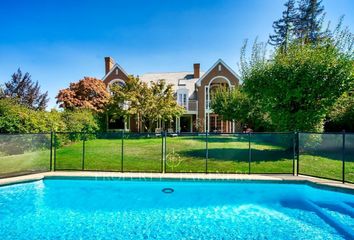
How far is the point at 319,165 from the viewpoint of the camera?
10.4 m

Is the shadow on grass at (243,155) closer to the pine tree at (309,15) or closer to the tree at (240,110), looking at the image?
the tree at (240,110)

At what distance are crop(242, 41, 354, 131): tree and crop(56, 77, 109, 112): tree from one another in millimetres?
16774

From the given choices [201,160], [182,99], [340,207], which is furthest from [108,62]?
[340,207]

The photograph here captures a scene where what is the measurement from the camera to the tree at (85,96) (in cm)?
2431

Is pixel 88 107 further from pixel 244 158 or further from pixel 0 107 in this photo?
pixel 244 158

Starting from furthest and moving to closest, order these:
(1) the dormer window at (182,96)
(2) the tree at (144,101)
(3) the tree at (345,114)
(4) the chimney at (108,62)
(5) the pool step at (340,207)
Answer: (4) the chimney at (108,62), (1) the dormer window at (182,96), (2) the tree at (144,101), (3) the tree at (345,114), (5) the pool step at (340,207)

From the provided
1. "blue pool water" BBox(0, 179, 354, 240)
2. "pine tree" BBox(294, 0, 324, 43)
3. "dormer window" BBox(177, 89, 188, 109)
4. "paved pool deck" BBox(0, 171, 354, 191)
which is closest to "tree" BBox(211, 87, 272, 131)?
"dormer window" BBox(177, 89, 188, 109)

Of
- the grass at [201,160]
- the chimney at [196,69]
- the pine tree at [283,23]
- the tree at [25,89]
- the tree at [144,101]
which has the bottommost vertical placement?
the grass at [201,160]

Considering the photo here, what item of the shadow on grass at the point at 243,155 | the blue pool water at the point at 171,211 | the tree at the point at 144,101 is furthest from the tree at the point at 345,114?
the tree at the point at 144,101

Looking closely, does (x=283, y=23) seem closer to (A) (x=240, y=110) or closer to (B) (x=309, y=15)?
(B) (x=309, y=15)

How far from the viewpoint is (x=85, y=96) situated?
25.7 m

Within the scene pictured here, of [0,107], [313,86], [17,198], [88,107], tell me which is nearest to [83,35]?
[0,107]

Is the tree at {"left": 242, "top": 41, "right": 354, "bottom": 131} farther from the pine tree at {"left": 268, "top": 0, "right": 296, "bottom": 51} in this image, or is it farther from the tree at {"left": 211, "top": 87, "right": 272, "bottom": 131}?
the pine tree at {"left": 268, "top": 0, "right": 296, "bottom": 51}

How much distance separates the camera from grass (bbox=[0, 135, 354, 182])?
9.47 m
